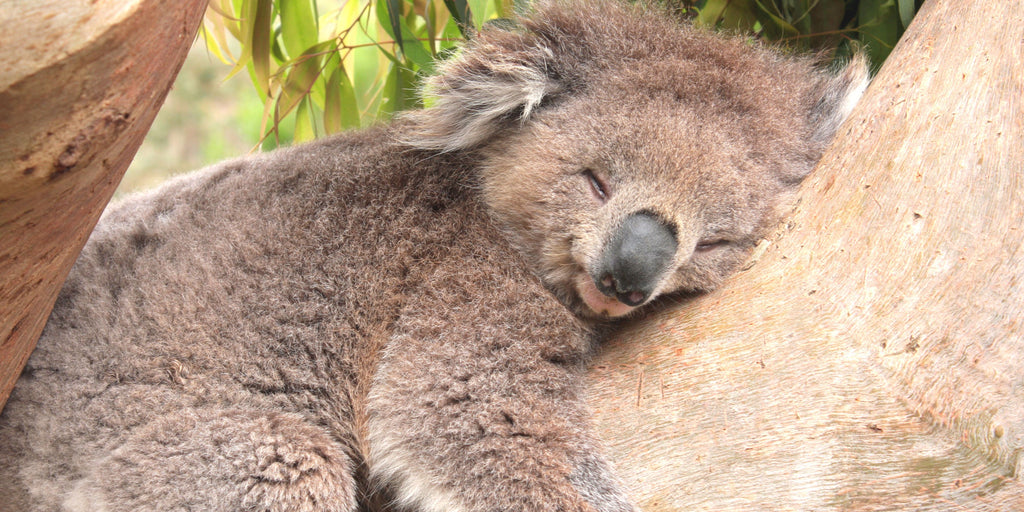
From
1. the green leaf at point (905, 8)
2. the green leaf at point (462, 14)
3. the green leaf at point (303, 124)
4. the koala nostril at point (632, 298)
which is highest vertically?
the green leaf at point (905, 8)

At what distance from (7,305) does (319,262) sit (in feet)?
2.64

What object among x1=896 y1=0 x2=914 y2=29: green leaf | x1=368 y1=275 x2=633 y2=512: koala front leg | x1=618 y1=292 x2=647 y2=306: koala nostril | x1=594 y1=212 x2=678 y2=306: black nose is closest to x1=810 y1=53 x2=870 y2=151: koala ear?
x1=896 y1=0 x2=914 y2=29: green leaf

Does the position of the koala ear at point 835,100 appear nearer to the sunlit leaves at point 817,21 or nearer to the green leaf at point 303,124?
the sunlit leaves at point 817,21

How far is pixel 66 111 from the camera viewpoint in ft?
4.37

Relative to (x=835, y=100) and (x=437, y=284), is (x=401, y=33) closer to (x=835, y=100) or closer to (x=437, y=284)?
(x=437, y=284)

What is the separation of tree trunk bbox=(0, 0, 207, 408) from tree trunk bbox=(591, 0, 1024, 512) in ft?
4.18

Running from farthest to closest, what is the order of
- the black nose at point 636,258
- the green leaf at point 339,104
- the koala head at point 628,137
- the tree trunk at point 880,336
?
1. the green leaf at point 339,104
2. the koala head at point 628,137
3. the black nose at point 636,258
4. the tree trunk at point 880,336

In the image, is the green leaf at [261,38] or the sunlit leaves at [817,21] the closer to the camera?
the sunlit leaves at [817,21]

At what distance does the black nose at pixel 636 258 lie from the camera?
76.2 inches

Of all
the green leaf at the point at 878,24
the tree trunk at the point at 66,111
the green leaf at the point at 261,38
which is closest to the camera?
the tree trunk at the point at 66,111

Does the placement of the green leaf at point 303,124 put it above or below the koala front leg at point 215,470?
below

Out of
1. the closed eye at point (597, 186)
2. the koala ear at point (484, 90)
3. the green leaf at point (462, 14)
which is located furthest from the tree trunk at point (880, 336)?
the green leaf at point (462, 14)

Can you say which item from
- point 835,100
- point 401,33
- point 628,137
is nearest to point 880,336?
point 628,137

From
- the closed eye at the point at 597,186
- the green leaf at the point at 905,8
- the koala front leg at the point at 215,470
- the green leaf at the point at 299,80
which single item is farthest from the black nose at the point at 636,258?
the green leaf at the point at 299,80
